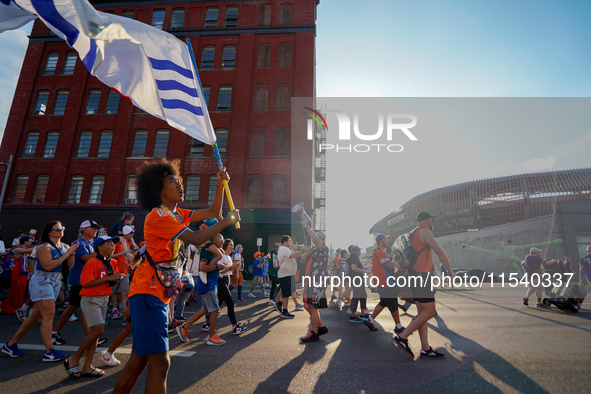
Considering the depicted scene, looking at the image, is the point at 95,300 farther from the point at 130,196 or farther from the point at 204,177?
the point at 130,196

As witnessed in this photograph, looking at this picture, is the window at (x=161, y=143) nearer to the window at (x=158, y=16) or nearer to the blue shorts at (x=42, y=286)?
the window at (x=158, y=16)

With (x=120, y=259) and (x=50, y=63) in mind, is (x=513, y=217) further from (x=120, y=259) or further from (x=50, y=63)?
(x=50, y=63)

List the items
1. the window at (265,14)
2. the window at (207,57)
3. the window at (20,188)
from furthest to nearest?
the window at (265,14)
the window at (207,57)
the window at (20,188)

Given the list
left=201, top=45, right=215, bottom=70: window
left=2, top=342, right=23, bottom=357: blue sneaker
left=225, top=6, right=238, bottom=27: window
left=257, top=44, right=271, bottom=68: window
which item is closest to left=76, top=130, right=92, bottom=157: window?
left=201, top=45, right=215, bottom=70: window

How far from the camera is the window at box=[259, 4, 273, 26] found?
25.9 meters

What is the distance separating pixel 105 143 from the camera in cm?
2452

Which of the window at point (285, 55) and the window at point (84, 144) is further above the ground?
the window at point (285, 55)

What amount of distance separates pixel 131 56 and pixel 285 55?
23897mm

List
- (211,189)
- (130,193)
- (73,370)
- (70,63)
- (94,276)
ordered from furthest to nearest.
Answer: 1. (70,63)
2. (130,193)
3. (211,189)
4. (94,276)
5. (73,370)

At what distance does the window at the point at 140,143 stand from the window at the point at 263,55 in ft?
34.9

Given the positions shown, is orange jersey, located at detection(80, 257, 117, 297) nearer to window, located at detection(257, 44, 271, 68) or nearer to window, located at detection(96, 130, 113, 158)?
window, located at detection(96, 130, 113, 158)

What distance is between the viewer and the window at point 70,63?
2623 cm

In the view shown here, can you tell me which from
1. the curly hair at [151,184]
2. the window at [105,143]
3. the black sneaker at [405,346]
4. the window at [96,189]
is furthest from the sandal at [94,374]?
the window at [105,143]

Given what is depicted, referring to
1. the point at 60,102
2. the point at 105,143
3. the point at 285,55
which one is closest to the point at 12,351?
the point at 105,143
